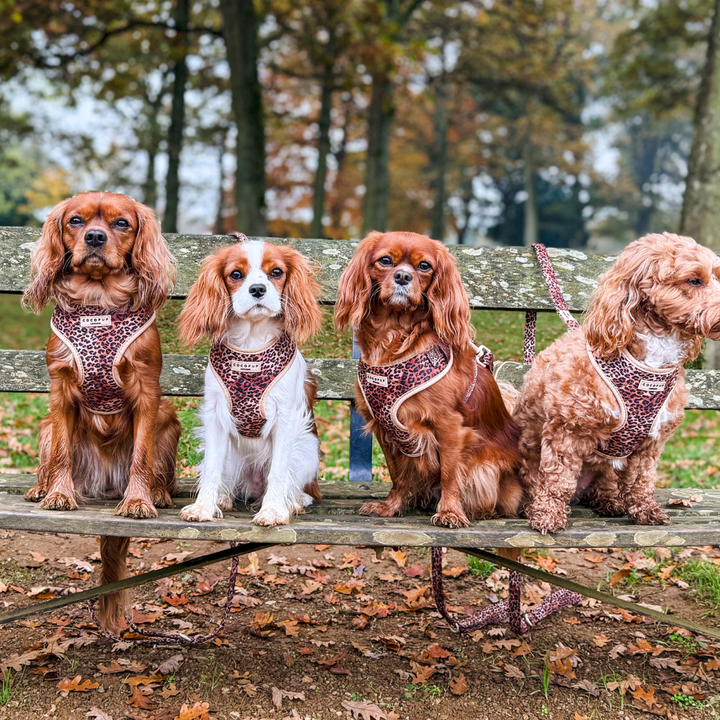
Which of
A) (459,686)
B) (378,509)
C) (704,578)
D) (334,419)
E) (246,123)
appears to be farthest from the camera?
(246,123)

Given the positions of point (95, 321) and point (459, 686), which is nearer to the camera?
point (95, 321)

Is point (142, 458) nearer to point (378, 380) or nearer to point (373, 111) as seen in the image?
point (378, 380)

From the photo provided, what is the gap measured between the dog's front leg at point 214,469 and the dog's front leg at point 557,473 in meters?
1.19

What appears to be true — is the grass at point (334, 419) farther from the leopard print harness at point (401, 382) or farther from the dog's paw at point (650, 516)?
the dog's paw at point (650, 516)

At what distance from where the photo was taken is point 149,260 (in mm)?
2855

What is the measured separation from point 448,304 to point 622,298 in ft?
2.10

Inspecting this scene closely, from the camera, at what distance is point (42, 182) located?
27.1 metres

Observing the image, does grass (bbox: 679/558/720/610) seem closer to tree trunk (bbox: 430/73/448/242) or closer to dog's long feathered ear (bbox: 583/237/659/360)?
dog's long feathered ear (bbox: 583/237/659/360)

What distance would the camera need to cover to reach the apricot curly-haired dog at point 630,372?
259 cm

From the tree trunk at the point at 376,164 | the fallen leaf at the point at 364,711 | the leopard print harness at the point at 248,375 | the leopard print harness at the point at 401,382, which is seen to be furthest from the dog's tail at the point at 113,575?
the tree trunk at the point at 376,164

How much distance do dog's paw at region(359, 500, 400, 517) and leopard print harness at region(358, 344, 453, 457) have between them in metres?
0.26

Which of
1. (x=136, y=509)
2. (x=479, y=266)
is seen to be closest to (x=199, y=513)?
(x=136, y=509)

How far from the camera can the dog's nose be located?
2.75 meters

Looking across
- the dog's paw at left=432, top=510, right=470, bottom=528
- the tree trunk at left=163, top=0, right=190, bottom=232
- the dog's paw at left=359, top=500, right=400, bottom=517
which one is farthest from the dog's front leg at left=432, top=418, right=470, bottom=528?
the tree trunk at left=163, top=0, right=190, bottom=232
